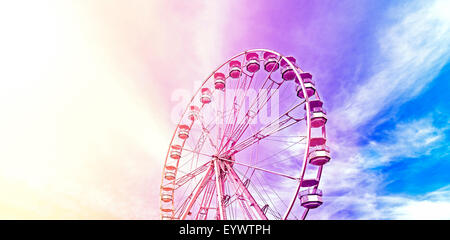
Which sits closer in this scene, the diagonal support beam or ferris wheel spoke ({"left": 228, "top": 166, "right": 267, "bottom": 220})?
ferris wheel spoke ({"left": 228, "top": 166, "right": 267, "bottom": 220})

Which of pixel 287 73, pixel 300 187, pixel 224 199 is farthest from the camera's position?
pixel 287 73

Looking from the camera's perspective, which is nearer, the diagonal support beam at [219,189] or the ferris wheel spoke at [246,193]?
the ferris wheel spoke at [246,193]

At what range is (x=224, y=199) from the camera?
16469 millimetres

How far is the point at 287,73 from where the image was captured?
17.5m

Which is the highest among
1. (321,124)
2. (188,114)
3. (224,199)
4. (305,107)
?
(188,114)
